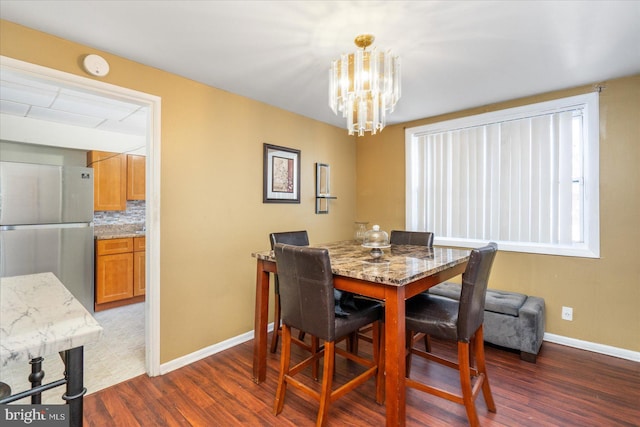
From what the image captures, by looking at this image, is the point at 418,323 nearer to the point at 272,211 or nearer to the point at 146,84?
the point at 272,211

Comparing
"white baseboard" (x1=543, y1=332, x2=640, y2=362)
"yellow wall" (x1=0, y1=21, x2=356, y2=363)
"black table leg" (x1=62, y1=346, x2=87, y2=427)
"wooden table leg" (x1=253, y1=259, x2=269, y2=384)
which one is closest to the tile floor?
"yellow wall" (x1=0, y1=21, x2=356, y2=363)

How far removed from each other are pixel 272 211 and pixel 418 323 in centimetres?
195

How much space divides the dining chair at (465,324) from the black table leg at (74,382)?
1.52 metres

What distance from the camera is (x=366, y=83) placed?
5.80ft

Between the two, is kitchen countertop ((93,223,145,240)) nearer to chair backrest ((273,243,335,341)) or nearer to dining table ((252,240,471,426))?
dining table ((252,240,471,426))

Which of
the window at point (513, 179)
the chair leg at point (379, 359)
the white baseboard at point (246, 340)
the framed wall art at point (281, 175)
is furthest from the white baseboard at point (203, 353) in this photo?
the window at point (513, 179)

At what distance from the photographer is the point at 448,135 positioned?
3529 millimetres

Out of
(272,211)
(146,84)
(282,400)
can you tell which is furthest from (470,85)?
(282,400)

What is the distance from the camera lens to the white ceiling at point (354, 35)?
1.66 meters

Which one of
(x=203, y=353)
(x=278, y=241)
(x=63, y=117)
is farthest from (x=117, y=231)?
(x=278, y=241)

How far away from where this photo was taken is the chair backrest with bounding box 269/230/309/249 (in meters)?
2.50

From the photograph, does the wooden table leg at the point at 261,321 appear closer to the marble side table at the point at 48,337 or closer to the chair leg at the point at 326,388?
the chair leg at the point at 326,388

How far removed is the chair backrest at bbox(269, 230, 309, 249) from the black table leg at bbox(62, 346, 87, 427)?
1.63 metres

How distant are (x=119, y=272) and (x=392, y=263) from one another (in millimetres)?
3709
